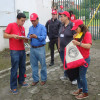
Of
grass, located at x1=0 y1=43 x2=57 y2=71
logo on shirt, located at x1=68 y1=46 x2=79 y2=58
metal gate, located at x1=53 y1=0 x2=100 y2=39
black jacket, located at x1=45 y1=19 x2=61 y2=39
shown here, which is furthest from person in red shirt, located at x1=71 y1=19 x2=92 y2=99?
metal gate, located at x1=53 y1=0 x2=100 y2=39

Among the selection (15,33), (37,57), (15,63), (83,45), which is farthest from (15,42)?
(83,45)

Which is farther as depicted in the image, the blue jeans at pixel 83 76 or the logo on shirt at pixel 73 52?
the blue jeans at pixel 83 76

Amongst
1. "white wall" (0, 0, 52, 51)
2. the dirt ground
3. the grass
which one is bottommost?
the dirt ground

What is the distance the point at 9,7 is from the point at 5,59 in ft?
9.14

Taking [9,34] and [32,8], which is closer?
[9,34]

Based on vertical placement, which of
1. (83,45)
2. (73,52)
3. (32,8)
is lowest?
(73,52)

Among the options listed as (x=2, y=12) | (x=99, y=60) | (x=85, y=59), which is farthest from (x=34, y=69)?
(x=2, y=12)

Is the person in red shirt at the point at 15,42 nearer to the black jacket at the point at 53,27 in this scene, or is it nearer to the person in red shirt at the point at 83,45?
the person in red shirt at the point at 83,45

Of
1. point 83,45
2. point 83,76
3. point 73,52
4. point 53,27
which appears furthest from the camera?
point 53,27

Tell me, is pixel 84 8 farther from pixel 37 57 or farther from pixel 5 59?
pixel 37 57

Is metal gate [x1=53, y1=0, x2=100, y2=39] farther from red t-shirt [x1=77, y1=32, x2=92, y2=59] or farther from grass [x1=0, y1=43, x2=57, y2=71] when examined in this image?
red t-shirt [x1=77, y1=32, x2=92, y2=59]

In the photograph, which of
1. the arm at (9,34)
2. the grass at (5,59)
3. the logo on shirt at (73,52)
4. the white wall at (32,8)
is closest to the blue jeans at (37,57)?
the arm at (9,34)

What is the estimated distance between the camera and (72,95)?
12.9 feet

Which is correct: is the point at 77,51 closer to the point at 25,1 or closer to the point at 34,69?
the point at 34,69
